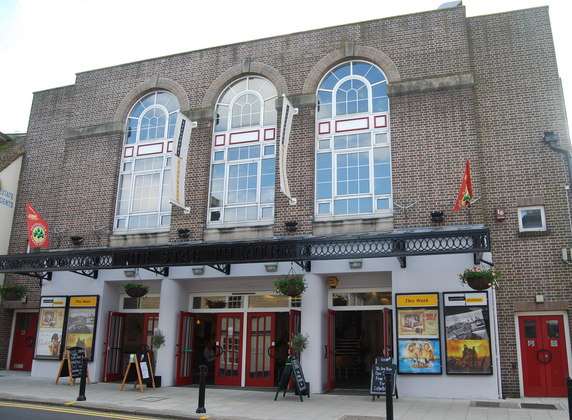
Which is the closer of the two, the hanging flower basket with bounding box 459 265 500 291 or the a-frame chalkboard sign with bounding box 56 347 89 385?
the hanging flower basket with bounding box 459 265 500 291

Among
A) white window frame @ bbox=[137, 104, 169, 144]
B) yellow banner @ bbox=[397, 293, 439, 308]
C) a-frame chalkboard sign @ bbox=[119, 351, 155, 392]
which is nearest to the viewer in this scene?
yellow banner @ bbox=[397, 293, 439, 308]

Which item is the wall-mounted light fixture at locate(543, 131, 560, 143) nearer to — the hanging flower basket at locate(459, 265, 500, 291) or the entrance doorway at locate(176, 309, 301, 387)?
the hanging flower basket at locate(459, 265, 500, 291)

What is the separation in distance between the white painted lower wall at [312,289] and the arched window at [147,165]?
1.90 metres

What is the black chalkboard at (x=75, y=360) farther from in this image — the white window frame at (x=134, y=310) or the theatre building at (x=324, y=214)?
the white window frame at (x=134, y=310)

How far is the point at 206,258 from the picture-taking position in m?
14.6

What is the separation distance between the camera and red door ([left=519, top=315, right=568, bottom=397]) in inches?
522

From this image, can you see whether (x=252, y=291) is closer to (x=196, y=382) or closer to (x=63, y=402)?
(x=196, y=382)

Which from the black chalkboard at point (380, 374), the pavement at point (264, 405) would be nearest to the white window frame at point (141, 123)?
the pavement at point (264, 405)

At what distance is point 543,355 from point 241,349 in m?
8.40

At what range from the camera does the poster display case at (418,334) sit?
1352 centimetres

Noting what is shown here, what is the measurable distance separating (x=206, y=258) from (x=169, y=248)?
1.17 metres

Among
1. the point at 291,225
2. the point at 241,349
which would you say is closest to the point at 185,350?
the point at 241,349

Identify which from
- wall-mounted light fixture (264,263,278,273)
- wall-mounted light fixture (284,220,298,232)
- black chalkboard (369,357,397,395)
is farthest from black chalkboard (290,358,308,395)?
wall-mounted light fixture (284,220,298,232)

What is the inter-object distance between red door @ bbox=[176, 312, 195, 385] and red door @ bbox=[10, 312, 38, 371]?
6.43 metres
